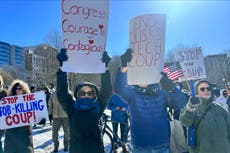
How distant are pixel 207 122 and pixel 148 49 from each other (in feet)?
3.86

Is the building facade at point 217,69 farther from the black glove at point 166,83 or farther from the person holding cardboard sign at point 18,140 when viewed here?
the person holding cardboard sign at point 18,140

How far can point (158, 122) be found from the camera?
341 centimetres

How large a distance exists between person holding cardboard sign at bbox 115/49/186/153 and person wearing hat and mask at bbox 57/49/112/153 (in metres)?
0.28

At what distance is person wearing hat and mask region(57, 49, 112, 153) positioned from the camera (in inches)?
128

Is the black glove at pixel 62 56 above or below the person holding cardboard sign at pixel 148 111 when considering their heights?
above

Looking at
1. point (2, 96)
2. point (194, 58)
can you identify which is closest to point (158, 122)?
point (2, 96)

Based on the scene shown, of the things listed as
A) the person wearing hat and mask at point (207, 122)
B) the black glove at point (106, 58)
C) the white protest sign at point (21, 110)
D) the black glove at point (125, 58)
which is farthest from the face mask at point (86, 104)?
the person wearing hat and mask at point (207, 122)

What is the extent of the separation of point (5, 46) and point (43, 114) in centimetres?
9908

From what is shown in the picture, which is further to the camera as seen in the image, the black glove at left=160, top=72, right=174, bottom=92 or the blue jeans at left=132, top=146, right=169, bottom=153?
the black glove at left=160, top=72, right=174, bottom=92

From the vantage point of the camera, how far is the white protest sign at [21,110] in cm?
381

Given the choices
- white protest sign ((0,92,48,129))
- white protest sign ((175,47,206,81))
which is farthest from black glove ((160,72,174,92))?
white protest sign ((175,47,206,81))

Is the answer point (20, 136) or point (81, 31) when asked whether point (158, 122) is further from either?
point (20, 136)

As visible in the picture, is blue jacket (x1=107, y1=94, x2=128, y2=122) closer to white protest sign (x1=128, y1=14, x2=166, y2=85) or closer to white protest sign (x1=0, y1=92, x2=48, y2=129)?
white protest sign (x1=0, y1=92, x2=48, y2=129)

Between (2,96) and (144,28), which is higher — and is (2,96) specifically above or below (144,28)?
below
